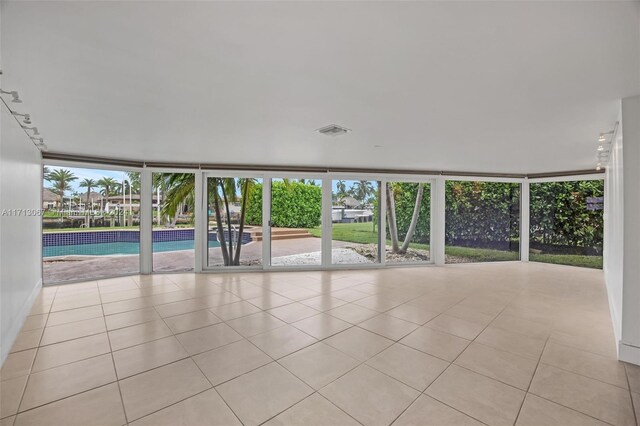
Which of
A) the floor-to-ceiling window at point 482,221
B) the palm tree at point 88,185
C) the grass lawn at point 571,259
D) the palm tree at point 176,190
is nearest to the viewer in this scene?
the palm tree at point 88,185

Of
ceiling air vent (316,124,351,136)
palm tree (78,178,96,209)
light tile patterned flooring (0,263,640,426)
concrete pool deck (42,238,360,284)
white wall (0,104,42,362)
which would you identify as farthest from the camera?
concrete pool deck (42,238,360,284)

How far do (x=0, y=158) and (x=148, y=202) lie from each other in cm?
315

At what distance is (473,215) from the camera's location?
7344 millimetres

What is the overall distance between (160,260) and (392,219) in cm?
547

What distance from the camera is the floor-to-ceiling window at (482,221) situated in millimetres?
7168

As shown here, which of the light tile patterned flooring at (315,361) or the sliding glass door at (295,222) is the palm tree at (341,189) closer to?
the sliding glass door at (295,222)

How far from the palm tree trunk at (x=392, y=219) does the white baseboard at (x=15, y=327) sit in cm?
608

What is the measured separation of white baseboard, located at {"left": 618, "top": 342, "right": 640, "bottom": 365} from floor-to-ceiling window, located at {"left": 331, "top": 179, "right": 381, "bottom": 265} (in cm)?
429

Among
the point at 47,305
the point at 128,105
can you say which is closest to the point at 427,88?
the point at 128,105

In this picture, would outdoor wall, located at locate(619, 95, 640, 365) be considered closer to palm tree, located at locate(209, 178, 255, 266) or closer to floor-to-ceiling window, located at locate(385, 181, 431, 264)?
floor-to-ceiling window, located at locate(385, 181, 431, 264)

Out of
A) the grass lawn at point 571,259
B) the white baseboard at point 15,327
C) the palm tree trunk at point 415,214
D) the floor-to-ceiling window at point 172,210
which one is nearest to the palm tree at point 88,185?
the floor-to-ceiling window at point 172,210

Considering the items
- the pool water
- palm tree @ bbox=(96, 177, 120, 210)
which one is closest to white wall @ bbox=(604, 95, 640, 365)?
the pool water

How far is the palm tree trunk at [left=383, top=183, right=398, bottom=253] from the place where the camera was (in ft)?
21.9

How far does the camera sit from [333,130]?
3307 millimetres
